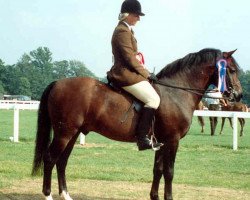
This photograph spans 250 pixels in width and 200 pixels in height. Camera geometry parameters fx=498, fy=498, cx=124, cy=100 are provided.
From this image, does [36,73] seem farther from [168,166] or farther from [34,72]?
[168,166]

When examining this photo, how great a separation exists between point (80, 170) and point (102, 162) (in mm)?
1500

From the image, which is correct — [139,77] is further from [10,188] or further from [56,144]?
[10,188]

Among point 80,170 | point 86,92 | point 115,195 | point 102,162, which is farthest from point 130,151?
point 86,92

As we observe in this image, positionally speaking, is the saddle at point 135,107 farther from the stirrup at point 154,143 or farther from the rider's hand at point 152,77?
the rider's hand at point 152,77

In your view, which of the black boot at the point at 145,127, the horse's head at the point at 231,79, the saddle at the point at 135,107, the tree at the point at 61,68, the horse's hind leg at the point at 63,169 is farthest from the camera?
the tree at the point at 61,68

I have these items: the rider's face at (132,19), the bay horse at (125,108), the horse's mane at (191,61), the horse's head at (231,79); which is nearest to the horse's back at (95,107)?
the bay horse at (125,108)

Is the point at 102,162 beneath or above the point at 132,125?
beneath

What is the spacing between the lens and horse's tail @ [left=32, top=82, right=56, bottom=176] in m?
8.46

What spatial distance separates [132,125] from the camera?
7.96 metres

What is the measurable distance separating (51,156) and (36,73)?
143538mm

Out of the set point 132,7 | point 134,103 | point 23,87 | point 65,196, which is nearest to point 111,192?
point 65,196

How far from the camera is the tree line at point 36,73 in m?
132

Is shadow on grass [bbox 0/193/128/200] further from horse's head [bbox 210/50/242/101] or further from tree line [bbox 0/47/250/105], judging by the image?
tree line [bbox 0/47/250/105]

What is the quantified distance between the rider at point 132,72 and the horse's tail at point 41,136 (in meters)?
1.33
